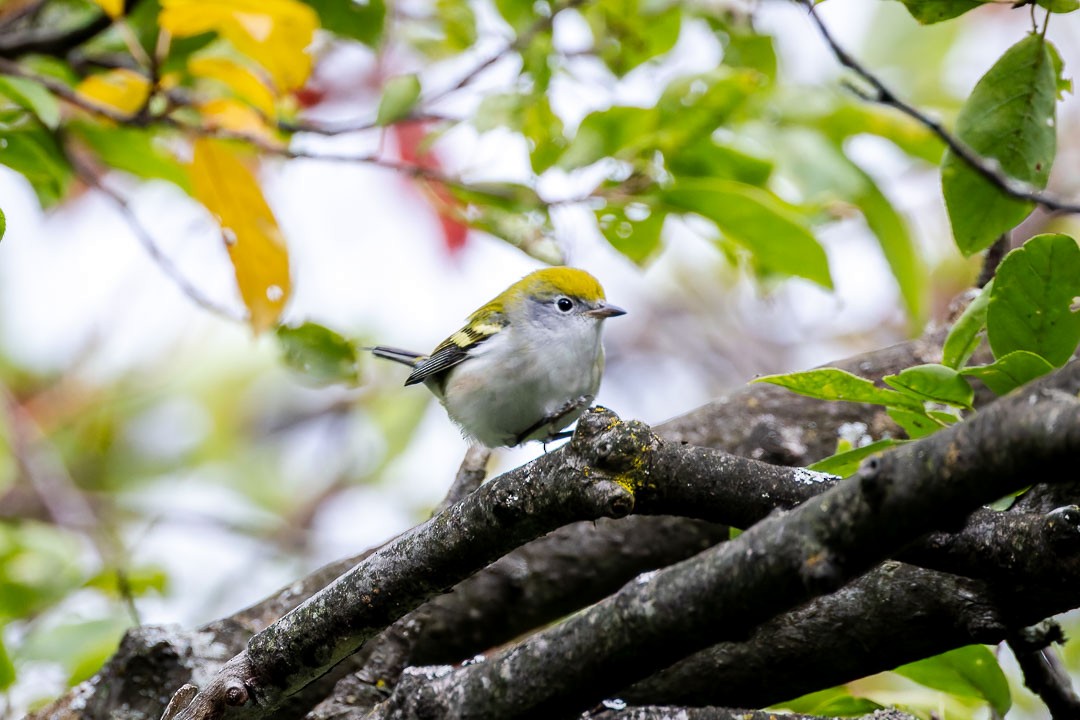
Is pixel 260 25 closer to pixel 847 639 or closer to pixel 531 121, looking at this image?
pixel 531 121

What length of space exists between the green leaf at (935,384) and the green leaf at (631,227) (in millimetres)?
1208

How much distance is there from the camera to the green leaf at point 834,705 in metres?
2.10

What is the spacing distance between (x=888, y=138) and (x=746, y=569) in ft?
7.81

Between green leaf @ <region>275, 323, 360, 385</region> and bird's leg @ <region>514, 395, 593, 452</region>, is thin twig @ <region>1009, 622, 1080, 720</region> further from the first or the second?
green leaf @ <region>275, 323, 360, 385</region>

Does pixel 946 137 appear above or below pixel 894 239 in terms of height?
below

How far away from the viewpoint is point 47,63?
3158 mm

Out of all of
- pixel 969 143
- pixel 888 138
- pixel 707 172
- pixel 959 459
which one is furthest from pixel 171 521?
pixel 959 459

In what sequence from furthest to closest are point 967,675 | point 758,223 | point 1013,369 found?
1. point 758,223
2. point 967,675
3. point 1013,369

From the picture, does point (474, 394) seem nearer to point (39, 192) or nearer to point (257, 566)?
point (39, 192)

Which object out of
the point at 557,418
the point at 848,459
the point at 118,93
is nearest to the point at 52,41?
the point at 118,93

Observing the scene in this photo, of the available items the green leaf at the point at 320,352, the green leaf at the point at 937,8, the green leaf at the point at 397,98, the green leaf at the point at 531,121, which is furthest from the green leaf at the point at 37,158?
the green leaf at the point at 937,8

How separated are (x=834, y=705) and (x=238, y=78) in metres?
2.09

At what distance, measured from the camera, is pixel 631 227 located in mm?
2816

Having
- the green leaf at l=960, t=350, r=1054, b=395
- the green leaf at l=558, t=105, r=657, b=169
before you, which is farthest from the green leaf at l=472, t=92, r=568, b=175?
the green leaf at l=960, t=350, r=1054, b=395
